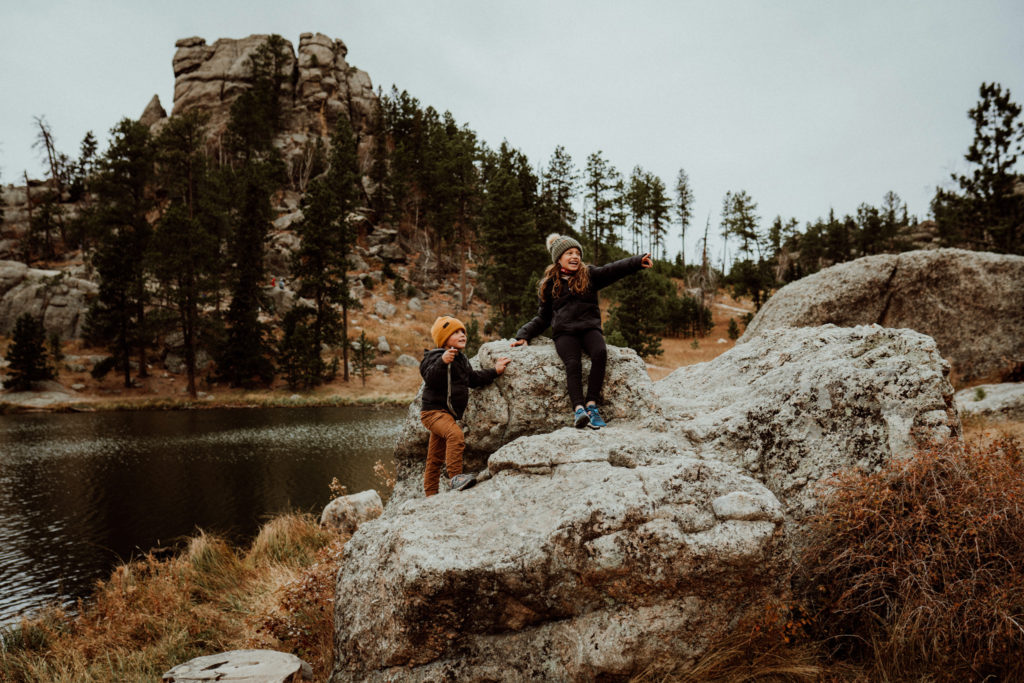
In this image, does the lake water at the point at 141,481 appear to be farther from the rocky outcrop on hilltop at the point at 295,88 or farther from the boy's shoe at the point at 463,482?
the rocky outcrop on hilltop at the point at 295,88

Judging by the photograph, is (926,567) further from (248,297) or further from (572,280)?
(248,297)

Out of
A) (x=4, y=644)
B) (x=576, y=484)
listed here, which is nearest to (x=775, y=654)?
(x=576, y=484)

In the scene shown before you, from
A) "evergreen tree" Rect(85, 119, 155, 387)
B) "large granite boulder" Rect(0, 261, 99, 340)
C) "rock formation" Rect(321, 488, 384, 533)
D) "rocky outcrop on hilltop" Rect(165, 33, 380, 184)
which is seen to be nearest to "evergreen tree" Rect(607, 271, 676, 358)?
"rock formation" Rect(321, 488, 384, 533)

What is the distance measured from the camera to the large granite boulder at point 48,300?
3953 centimetres

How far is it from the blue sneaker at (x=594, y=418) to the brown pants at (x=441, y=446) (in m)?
1.38

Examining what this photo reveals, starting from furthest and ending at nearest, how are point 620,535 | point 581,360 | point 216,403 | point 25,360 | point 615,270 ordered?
1. point 216,403
2. point 25,360
3. point 615,270
4. point 581,360
5. point 620,535

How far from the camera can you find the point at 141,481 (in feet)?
53.5

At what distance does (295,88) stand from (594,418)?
84.2 metres

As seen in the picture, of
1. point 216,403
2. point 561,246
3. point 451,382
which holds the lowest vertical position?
point 216,403

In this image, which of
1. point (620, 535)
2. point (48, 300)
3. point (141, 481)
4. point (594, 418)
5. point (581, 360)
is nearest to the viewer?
point (620, 535)

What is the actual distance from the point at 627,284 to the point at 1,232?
242ft

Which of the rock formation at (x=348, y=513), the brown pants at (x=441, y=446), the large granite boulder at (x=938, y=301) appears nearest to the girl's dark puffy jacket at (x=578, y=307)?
the brown pants at (x=441, y=446)

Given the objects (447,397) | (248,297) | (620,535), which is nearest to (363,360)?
(248,297)

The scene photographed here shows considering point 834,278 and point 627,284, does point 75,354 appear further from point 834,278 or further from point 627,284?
point 834,278
